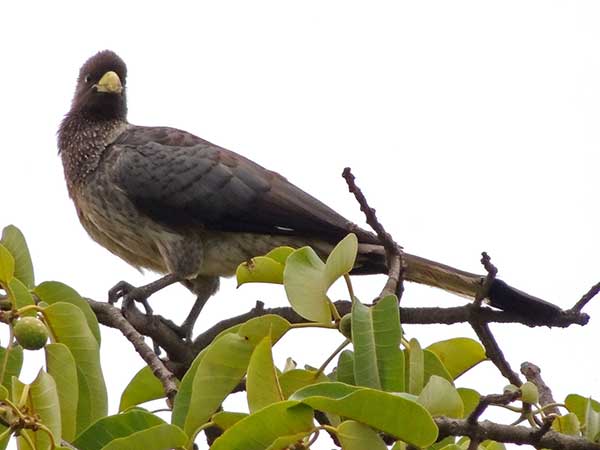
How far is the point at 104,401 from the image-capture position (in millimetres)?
2762

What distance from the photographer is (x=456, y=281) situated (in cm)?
476

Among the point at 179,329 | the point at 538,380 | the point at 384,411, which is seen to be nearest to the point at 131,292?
the point at 179,329

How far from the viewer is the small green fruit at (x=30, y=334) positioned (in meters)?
2.54

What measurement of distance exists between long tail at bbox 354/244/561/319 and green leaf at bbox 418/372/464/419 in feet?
4.31

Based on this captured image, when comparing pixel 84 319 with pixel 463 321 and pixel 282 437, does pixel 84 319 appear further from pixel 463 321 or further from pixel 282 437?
pixel 463 321

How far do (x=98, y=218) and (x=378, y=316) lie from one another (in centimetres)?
362

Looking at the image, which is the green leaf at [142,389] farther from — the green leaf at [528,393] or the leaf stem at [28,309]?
the green leaf at [528,393]

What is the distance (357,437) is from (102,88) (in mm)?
4643

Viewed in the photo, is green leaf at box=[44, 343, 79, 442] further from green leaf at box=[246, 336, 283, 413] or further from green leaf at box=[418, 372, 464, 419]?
green leaf at box=[418, 372, 464, 419]

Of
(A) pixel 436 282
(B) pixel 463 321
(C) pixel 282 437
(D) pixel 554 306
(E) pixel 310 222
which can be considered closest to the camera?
(C) pixel 282 437

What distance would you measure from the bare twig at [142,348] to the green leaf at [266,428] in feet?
2.31

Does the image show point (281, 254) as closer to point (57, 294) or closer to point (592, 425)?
point (57, 294)

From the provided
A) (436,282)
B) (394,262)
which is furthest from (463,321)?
(436,282)

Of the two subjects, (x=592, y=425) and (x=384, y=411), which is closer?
(x=384, y=411)
